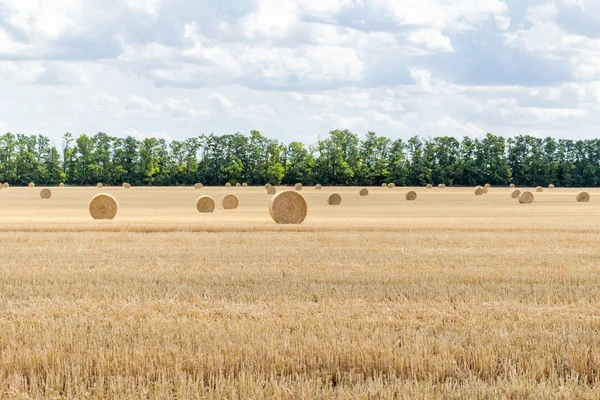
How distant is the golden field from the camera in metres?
7.03

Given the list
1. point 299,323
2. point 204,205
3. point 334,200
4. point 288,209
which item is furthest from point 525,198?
point 299,323

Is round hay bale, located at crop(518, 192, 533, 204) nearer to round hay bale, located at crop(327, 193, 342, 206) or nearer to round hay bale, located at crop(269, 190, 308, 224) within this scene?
round hay bale, located at crop(327, 193, 342, 206)

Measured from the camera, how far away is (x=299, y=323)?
9.22 metres

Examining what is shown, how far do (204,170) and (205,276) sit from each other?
3914 inches

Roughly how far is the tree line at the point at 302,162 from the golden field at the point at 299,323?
307ft

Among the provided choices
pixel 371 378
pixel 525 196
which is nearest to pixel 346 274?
pixel 371 378

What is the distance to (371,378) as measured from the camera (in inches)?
283

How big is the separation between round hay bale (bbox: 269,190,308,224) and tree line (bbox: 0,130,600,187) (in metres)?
79.6

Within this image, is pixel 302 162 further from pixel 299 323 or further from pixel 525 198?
pixel 299 323

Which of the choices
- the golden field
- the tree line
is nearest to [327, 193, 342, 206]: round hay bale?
the golden field

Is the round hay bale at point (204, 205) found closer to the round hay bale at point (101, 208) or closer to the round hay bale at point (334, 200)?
the round hay bale at point (101, 208)

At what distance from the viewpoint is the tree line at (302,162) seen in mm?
109375

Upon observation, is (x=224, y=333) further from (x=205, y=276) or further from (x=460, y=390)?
(x=205, y=276)

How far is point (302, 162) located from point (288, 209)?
278 ft
